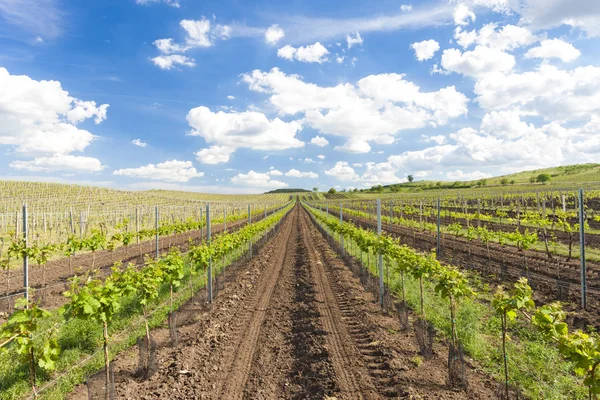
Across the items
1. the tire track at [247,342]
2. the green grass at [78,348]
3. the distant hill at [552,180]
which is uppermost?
the distant hill at [552,180]

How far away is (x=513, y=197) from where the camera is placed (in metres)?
48.1

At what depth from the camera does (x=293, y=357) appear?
6828 mm

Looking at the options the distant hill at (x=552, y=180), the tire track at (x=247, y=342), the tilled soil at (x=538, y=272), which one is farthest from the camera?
the distant hill at (x=552, y=180)

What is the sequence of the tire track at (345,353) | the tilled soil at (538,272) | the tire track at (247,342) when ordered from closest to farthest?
the tire track at (345,353) → the tire track at (247,342) → the tilled soil at (538,272)

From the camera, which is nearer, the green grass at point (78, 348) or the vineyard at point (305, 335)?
the vineyard at point (305, 335)

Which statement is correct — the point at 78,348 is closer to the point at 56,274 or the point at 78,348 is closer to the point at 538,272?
the point at 56,274

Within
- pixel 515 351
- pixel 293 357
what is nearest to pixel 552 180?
pixel 515 351

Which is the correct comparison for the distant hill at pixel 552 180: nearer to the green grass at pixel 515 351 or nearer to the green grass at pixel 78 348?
the green grass at pixel 515 351

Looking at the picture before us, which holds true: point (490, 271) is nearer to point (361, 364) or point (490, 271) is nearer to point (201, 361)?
point (361, 364)

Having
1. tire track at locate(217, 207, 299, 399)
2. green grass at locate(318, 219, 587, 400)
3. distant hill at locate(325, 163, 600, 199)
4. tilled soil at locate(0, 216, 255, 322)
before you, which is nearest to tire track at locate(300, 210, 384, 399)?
tire track at locate(217, 207, 299, 399)

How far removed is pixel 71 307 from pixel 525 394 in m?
6.92

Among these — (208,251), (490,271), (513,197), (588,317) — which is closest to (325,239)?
(490,271)

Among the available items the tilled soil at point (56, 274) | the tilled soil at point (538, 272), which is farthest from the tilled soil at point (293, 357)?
the tilled soil at point (538, 272)

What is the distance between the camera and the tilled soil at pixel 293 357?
5.59m
